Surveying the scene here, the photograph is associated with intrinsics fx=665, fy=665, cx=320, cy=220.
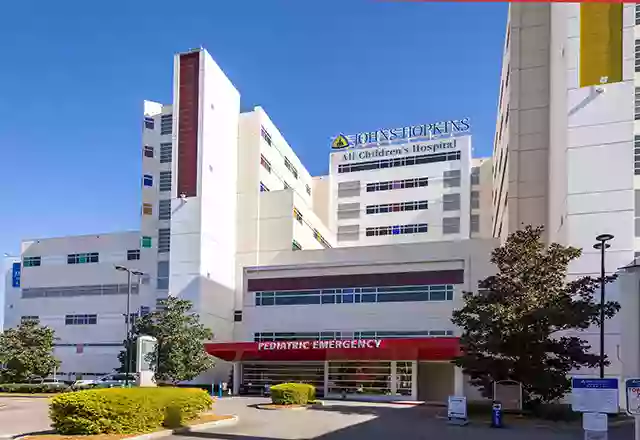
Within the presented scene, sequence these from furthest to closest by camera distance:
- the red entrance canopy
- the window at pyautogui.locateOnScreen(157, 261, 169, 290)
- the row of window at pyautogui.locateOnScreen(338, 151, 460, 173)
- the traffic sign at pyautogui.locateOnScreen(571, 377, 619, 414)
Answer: the row of window at pyautogui.locateOnScreen(338, 151, 460, 173) → the window at pyautogui.locateOnScreen(157, 261, 169, 290) → the red entrance canopy → the traffic sign at pyautogui.locateOnScreen(571, 377, 619, 414)

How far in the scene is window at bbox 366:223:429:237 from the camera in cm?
7512

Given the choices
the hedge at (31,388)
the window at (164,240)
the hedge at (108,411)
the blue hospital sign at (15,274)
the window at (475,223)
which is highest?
the window at (475,223)

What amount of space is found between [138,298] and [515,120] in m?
34.0

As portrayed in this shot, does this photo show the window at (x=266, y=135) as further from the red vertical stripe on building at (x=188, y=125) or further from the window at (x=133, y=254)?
the window at (x=133, y=254)

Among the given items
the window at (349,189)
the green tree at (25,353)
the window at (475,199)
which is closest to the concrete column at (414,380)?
the green tree at (25,353)

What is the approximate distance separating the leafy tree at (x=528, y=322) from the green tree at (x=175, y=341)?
2020 centimetres

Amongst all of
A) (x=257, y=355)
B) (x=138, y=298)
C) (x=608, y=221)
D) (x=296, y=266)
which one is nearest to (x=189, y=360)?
(x=257, y=355)

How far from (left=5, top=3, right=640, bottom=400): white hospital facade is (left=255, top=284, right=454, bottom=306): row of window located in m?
0.09

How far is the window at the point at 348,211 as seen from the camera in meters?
78.5

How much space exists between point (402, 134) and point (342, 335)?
36210mm

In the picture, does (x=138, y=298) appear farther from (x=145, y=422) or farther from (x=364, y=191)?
(x=145, y=422)

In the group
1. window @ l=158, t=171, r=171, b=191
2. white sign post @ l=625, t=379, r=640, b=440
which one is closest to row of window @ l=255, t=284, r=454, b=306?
window @ l=158, t=171, r=171, b=191

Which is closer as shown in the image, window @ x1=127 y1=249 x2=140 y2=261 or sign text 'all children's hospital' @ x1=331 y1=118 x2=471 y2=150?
window @ x1=127 y1=249 x2=140 y2=261

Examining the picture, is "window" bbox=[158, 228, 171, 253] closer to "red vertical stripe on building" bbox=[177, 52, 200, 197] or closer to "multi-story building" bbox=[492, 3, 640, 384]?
"red vertical stripe on building" bbox=[177, 52, 200, 197]
